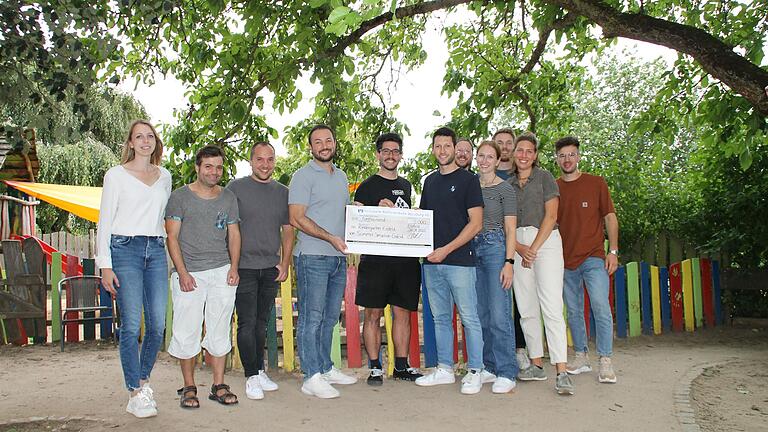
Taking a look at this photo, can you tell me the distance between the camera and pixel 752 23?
301 inches

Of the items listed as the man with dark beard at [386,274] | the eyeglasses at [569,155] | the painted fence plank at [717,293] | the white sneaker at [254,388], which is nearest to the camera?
the white sneaker at [254,388]

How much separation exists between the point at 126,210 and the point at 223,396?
1529 mm

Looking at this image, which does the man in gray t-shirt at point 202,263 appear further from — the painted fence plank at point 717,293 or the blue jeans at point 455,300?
the painted fence plank at point 717,293

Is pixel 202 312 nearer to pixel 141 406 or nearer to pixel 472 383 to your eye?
pixel 141 406

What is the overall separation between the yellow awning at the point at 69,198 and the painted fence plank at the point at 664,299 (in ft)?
36.6

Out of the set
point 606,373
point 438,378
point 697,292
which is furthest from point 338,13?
point 697,292

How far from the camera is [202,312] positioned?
16.9ft

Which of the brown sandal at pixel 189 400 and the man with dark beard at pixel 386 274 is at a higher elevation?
the man with dark beard at pixel 386 274

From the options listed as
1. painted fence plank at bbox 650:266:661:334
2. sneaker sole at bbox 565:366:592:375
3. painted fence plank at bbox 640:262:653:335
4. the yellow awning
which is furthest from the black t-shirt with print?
the yellow awning

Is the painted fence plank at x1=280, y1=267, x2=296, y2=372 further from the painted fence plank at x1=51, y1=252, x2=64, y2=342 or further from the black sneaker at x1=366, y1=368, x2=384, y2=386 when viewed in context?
the painted fence plank at x1=51, y1=252, x2=64, y2=342

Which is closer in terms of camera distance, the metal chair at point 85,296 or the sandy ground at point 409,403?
the sandy ground at point 409,403

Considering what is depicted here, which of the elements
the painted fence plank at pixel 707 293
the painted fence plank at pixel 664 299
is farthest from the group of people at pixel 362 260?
the painted fence plank at pixel 707 293

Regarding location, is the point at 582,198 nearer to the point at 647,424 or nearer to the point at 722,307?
the point at 647,424

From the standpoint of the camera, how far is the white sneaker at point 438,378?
584cm
